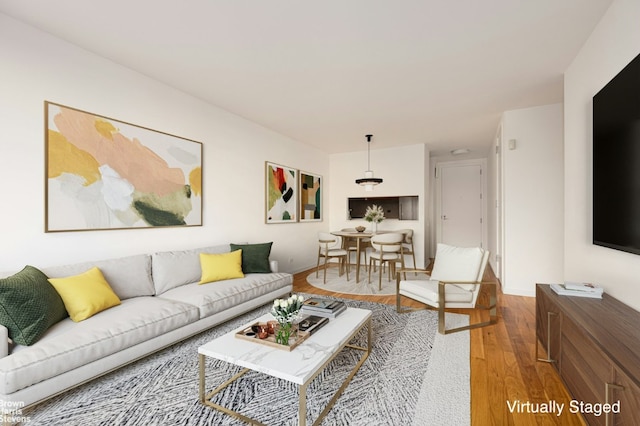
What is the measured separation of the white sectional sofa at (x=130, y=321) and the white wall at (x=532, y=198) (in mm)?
3260

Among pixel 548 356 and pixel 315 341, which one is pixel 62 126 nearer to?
pixel 315 341

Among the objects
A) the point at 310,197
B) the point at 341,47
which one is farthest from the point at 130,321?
the point at 310,197

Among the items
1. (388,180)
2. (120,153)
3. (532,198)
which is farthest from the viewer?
(388,180)

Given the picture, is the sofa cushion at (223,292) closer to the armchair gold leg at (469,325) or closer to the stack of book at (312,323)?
the stack of book at (312,323)

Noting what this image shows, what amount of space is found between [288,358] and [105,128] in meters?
2.69

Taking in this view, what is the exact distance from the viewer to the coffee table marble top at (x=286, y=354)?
146 centimetres

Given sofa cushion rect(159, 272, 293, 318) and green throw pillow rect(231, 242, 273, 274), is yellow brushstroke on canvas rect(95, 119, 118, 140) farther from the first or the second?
green throw pillow rect(231, 242, 273, 274)

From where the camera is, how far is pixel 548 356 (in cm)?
208

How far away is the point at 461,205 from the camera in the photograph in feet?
23.9

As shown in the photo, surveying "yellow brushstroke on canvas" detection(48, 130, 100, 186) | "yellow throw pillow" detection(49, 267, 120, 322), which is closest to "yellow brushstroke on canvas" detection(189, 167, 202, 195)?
"yellow brushstroke on canvas" detection(48, 130, 100, 186)

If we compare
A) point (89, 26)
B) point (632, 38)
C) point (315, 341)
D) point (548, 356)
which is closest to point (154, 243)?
point (89, 26)

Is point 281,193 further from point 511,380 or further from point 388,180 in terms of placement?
point 511,380

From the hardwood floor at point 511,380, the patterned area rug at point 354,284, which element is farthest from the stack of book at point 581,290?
the patterned area rug at point 354,284

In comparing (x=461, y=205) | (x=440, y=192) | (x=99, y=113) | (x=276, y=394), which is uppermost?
(x=99, y=113)
